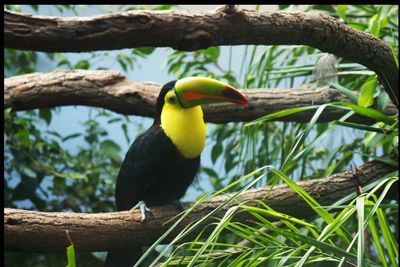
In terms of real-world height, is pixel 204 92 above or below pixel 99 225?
above

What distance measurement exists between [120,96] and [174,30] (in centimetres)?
50

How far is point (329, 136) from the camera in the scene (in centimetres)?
172

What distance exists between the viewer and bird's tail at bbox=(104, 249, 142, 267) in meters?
1.07

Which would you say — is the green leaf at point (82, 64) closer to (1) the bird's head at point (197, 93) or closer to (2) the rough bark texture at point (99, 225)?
(1) the bird's head at point (197, 93)

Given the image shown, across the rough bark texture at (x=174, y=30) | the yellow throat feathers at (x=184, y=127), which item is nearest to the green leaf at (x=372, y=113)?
the rough bark texture at (x=174, y=30)

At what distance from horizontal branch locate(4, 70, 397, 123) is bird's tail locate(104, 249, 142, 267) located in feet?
1.39

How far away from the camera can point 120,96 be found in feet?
4.66

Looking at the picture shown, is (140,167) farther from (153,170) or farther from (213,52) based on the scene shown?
(213,52)

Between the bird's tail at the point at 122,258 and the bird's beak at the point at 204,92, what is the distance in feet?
0.97

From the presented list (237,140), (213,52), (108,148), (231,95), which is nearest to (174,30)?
(231,95)

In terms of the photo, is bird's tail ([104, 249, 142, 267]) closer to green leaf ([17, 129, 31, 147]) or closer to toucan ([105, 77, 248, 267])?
toucan ([105, 77, 248, 267])

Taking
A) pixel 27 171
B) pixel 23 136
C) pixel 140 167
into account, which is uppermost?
pixel 140 167

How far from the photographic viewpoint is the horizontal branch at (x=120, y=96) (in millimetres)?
1430

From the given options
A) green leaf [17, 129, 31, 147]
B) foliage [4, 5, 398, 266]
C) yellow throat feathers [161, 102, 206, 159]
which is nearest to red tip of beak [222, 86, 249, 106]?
yellow throat feathers [161, 102, 206, 159]
